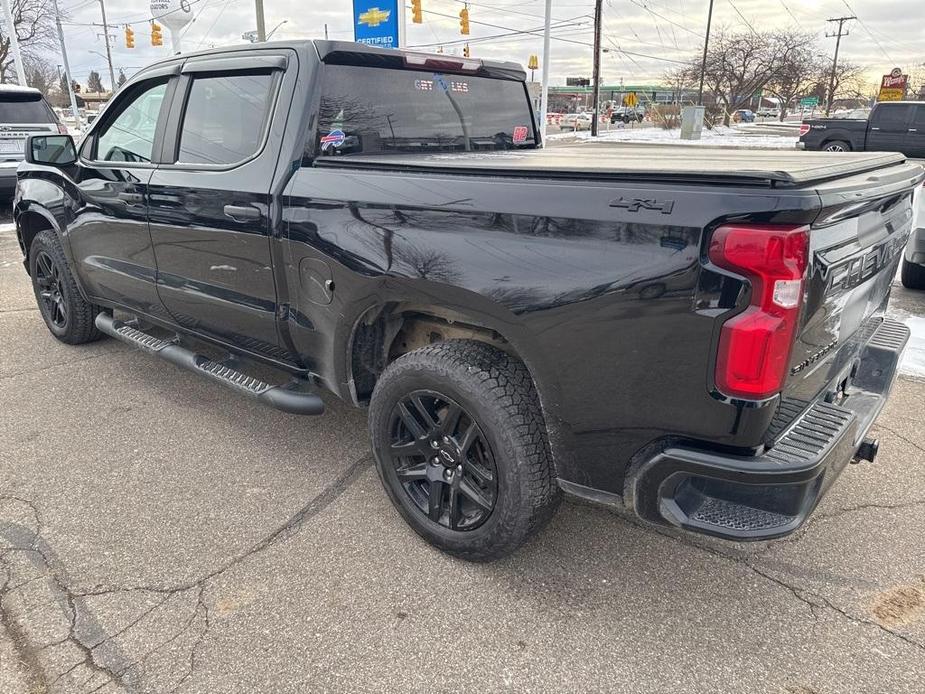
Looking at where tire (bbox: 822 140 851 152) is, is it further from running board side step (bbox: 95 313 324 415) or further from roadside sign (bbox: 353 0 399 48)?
running board side step (bbox: 95 313 324 415)

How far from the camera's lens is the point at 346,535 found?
9.49ft

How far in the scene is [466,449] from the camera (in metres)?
2.55

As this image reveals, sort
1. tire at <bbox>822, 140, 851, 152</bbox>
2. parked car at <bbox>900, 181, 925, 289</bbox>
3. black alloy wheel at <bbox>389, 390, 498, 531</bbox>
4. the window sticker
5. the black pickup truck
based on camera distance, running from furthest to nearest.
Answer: tire at <bbox>822, 140, 851, 152</bbox> < parked car at <bbox>900, 181, 925, 289</bbox> < the window sticker < black alloy wheel at <bbox>389, 390, 498, 531</bbox> < the black pickup truck

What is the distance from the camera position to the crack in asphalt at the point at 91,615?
2.18m

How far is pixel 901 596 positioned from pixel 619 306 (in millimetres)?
1594

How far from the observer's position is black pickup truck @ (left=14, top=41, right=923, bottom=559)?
1.89m

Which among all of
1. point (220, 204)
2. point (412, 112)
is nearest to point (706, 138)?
point (412, 112)

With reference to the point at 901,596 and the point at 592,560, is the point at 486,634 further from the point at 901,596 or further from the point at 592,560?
the point at 901,596

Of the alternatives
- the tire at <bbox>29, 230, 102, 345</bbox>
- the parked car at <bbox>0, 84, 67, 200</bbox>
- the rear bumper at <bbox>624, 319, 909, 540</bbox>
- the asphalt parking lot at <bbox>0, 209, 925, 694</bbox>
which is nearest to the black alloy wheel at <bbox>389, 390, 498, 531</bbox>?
the asphalt parking lot at <bbox>0, 209, 925, 694</bbox>

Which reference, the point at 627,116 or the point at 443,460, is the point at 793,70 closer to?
the point at 627,116

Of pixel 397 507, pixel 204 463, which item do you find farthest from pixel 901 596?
pixel 204 463

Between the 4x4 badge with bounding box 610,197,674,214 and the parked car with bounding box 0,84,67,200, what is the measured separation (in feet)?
33.3

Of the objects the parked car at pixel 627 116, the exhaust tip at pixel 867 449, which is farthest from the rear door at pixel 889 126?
the parked car at pixel 627 116

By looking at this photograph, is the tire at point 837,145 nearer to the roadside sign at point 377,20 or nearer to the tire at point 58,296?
the roadside sign at point 377,20
